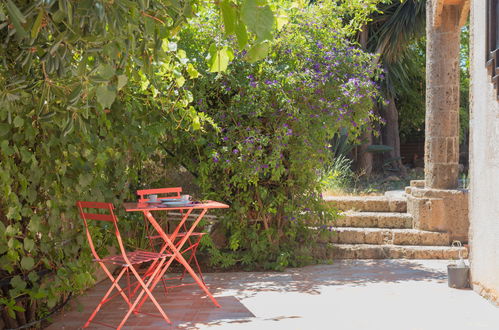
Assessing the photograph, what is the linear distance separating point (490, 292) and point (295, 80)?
2626mm

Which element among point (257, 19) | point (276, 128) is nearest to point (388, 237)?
point (276, 128)

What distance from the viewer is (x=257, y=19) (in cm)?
153

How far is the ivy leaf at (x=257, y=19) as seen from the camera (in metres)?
1.52

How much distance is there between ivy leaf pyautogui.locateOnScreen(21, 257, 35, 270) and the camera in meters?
3.57

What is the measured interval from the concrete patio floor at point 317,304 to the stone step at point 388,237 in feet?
3.05

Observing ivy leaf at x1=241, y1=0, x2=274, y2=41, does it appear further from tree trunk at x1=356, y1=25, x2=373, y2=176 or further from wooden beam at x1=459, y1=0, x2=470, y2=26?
tree trunk at x1=356, y1=25, x2=373, y2=176

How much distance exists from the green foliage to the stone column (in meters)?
1.22

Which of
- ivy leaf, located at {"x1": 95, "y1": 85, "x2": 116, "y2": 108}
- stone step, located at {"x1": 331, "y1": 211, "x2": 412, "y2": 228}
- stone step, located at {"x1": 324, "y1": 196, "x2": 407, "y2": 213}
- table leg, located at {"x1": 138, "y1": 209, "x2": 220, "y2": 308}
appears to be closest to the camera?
ivy leaf, located at {"x1": 95, "y1": 85, "x2": 116, "y2": 108}

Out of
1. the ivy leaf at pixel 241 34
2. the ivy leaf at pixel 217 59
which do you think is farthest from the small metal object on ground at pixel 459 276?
the ivy leaf at pixel 241 34

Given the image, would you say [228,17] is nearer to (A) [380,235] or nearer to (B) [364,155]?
(A) [380,235]

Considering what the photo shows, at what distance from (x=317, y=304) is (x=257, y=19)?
348 centimetres

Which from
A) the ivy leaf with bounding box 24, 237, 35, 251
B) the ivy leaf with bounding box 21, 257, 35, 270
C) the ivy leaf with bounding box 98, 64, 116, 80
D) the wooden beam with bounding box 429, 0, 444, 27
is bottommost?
the ivy leaf with bounding box 21, 257, 35, 270

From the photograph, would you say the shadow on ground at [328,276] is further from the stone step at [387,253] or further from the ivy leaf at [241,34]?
the ivy leaf at [241,34]

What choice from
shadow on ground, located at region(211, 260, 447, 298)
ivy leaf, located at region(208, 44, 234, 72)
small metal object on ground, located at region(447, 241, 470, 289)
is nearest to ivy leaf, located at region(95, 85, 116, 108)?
ivy leaf, located at region(208, 44, 234, 72)
